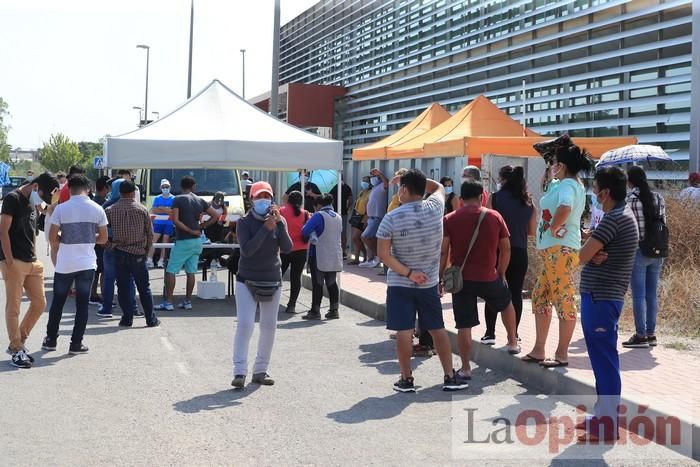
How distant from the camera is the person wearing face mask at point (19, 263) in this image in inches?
342

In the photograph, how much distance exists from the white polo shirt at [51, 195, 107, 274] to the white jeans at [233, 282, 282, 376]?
2076 millimetres

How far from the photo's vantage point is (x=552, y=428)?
6762 millimetres

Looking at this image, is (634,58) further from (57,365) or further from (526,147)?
(57,365)

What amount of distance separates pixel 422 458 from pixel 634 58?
1429 centimetres

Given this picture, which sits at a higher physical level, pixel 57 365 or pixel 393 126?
pixel 393 126

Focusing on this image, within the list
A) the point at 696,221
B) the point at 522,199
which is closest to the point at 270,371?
the point at 522,199

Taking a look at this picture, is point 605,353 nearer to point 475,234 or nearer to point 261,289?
point 475,234

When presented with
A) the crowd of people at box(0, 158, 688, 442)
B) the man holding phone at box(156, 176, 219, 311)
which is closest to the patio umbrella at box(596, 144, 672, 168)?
the crowd of people at box(0, 158, 688, 442)

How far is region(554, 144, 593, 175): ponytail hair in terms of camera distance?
7863 mm

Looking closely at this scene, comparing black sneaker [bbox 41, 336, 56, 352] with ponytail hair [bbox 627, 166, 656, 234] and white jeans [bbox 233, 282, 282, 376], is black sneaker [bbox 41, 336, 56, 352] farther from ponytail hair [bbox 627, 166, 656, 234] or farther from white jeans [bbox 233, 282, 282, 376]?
ponytail hair [bbox 627, 166, 656, 234]

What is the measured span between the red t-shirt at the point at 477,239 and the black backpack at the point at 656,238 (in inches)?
69.4

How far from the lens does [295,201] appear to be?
12750 millimetres

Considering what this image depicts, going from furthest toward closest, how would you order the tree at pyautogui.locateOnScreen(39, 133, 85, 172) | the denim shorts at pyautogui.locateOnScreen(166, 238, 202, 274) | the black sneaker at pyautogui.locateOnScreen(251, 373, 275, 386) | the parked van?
the tree at pyautogui.locateOnScreen(39, 133, 85, 172) < the parked van < the denim shorts at pyautogui.locateOnScreen(166, 238, 202, 274) < the black sneaker at pyautogui.locateOnScreen(251, 373, 275, 386)

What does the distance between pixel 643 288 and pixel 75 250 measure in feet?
18.8
